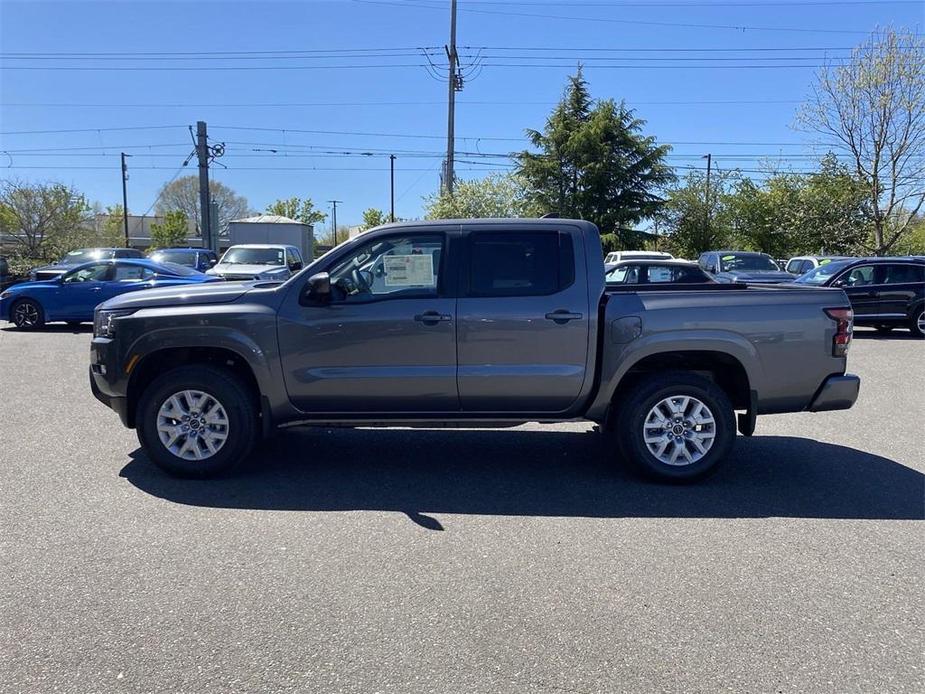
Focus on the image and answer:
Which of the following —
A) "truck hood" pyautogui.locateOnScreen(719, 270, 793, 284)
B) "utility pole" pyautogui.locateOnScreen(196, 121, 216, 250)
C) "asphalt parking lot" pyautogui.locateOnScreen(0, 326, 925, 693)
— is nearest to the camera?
"asphalt parking lot" pyautogui.locateOnScreen(0, 326, 925, 693)

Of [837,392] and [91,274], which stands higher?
[91,274]

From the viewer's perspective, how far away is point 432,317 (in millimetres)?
5277

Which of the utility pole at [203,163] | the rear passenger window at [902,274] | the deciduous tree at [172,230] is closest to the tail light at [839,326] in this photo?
→ the rear passenger window at [902,274]

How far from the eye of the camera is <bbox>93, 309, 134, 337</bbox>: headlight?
17.8 feet

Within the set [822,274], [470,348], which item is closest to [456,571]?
[470,348]

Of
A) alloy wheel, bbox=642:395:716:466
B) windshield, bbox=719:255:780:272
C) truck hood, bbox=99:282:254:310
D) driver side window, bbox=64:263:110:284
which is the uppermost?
windshield, bbox=719:255:780:272

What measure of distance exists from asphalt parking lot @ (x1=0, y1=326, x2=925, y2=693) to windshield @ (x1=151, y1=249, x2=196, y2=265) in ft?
54.7

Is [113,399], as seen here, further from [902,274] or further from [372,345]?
[902,274]

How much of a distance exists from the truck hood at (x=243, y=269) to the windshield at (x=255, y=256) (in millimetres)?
584

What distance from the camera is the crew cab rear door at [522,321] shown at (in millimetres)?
5273

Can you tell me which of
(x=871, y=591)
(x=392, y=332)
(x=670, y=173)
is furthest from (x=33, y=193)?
(x=871, y=591)

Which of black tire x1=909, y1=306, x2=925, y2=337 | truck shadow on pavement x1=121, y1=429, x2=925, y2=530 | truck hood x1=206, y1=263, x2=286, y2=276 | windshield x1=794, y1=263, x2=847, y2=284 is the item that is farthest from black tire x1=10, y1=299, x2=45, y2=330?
black tire x1=909, y1=306, x2=925, y2=337

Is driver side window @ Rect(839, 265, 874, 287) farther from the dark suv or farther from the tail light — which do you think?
the tail light

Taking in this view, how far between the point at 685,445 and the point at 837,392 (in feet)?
3.97
